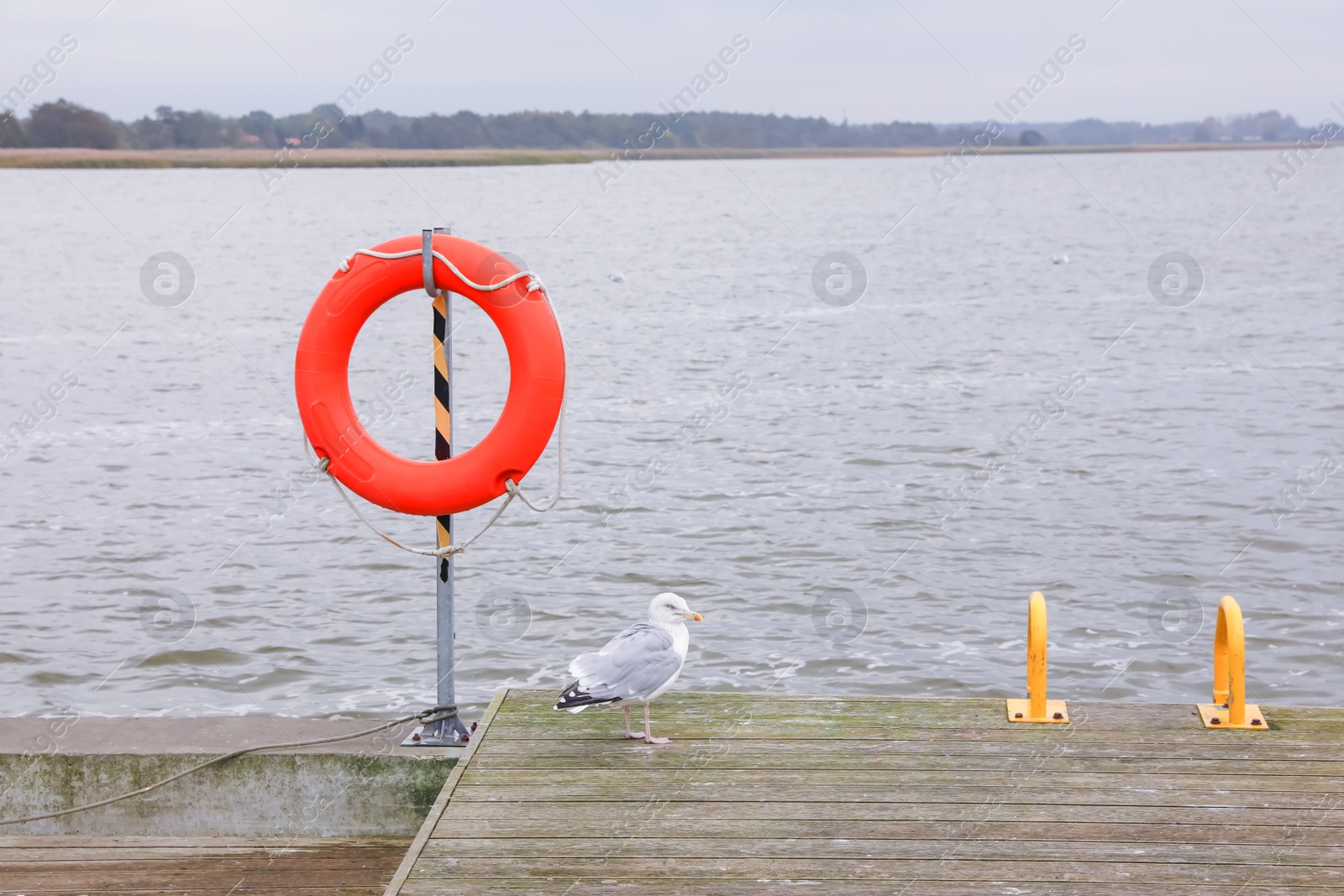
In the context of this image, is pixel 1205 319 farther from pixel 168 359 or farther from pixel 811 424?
pixel 168 359

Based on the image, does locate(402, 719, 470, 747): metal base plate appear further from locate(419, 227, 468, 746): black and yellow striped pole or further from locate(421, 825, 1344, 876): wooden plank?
locate(421, 825, 1344, 876): wooden plank

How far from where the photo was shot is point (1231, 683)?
11.5ft

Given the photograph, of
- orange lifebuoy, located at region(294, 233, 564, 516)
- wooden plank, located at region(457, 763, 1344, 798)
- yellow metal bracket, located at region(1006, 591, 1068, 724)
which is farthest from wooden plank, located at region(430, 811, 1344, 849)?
orange lifebuoy, located at region(294, 233, 564, 516)

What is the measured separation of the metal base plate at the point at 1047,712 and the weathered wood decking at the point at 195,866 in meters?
1.68

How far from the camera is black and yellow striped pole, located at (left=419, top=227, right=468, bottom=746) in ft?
12.2

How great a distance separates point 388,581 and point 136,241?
2530cm

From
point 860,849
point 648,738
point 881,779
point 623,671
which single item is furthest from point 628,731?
point 860,849

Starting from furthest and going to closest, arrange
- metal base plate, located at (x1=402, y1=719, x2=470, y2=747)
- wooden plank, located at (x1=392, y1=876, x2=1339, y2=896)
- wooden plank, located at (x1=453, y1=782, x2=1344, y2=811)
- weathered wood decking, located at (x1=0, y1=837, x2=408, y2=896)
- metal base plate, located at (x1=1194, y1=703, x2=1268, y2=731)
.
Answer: metal base plate, located at (x1=402, y1=719, x2=470, y2=747)
metal base plate, located at (x1=1194, y1=703, x2=1268, y2=731)
weathered wood decking, located at (x1=0, y1=837, x2=408, y2=896)
wooden plank, located at (x1=453, y1=782, x2=1344, y2=811)
wooden plank, located at (x1=392, y1=876, x2=1339, y2=896)

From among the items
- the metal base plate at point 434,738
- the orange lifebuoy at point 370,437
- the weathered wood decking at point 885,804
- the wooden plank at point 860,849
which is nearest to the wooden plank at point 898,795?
the weathered wood decking at point 885,804

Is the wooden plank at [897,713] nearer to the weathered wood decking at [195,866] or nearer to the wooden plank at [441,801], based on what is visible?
the wooden plank at [441,801]

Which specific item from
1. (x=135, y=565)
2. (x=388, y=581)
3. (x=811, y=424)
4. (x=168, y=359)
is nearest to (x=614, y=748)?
(x=388, y=581)

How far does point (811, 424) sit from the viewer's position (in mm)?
10656

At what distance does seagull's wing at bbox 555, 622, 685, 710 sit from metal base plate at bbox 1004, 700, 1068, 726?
93 cm

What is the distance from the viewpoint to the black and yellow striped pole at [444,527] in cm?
372
